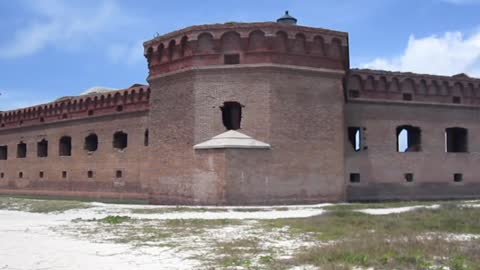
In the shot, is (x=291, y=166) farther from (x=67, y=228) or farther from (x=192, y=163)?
(x=67, y=228)

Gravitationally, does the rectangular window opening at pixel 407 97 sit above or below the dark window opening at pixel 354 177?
above

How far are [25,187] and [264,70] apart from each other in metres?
18.7

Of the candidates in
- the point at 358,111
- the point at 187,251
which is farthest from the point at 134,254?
the point at 358,111

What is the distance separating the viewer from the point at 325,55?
776 inches

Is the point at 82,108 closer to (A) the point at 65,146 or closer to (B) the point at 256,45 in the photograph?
(A) the point at 65,146

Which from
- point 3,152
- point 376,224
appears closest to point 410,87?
point 376,224

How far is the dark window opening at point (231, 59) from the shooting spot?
19.0m

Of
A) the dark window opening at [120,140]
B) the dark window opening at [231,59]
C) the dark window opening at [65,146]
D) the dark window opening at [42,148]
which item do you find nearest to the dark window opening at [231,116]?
the dark window opening at [231,59]

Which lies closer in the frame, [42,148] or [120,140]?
A: [120,140]

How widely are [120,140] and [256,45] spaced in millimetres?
10418

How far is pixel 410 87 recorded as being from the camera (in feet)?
79.9

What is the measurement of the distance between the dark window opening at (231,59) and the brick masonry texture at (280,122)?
81 millimetres

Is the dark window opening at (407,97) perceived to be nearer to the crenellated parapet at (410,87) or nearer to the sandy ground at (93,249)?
the crenellated parapet at (410,87)

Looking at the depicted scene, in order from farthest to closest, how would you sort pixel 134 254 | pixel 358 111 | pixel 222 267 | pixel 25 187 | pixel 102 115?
pixel 25 187 < pixel 102 115 < pixel 358 111 < pixel 134 254 < pixel 222 267
